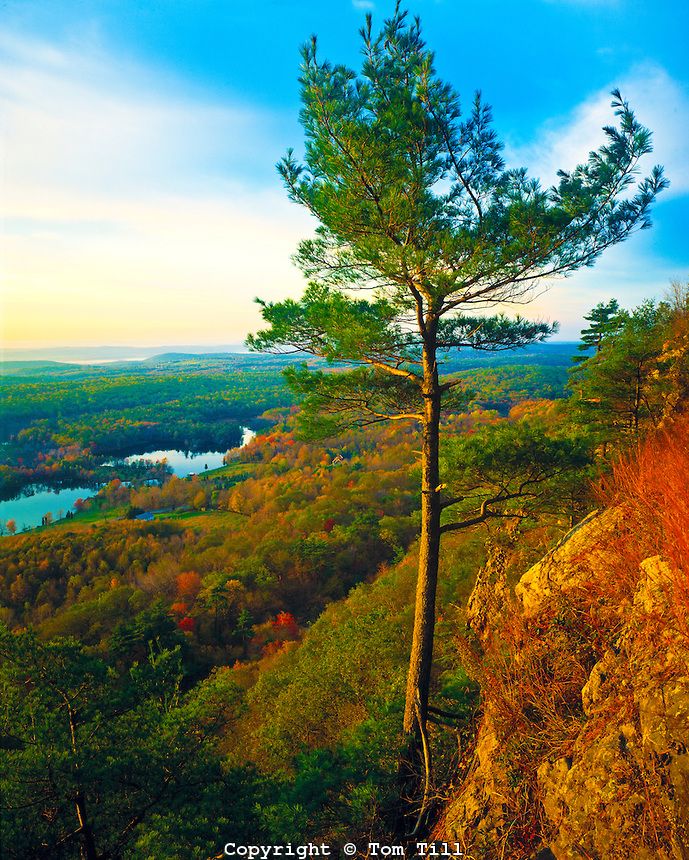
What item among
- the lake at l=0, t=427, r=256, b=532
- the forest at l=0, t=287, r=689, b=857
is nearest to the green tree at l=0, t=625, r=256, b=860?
the forest at l=0, t=287, r=689, b=857

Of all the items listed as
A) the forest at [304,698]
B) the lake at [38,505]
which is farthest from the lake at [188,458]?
the forest at [304,698]

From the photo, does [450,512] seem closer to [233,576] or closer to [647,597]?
[647,597]

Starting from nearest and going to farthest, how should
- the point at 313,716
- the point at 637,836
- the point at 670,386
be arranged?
the point at 637,836 < the point at 313,716 < the point at 670,386

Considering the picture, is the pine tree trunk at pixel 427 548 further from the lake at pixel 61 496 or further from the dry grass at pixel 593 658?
the lake at pixel 61 496

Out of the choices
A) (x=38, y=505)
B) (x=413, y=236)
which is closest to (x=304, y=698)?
(x=413, y=236)

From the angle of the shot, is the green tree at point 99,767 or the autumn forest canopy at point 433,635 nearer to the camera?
the autumn forest canopy at point 433,635

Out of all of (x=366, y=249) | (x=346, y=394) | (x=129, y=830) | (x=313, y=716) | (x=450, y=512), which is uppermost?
(x=366, y=249)

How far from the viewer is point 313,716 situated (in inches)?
354

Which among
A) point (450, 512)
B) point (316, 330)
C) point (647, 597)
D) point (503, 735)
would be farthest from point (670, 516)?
point (316, 330)

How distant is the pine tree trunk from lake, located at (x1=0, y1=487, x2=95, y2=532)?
7566 cm

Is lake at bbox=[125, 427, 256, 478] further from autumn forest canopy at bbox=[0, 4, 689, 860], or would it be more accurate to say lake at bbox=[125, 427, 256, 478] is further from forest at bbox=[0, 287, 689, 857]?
autumn forest canopy at bbox=[0, 4, 689, 860]

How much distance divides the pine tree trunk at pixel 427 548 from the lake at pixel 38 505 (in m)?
75.7

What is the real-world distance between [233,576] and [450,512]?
94.1ft

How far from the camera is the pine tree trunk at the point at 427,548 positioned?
5633 millimetres
